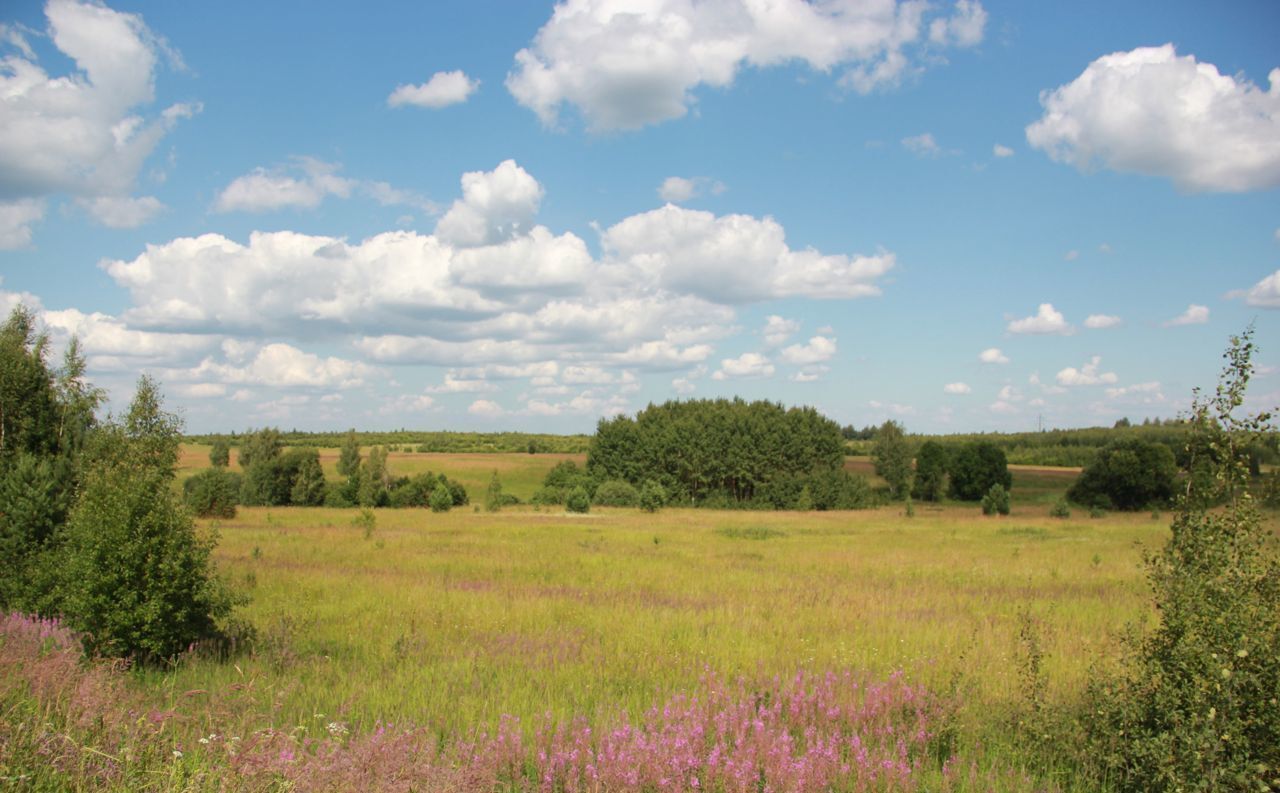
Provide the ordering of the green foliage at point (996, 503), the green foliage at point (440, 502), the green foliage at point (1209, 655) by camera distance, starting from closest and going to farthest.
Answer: the green foliage at point (1209, 655)
the green foliage at point (996, 503)
the green foliage at point (440, 502)

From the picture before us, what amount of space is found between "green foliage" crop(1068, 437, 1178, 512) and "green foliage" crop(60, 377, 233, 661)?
233 feet

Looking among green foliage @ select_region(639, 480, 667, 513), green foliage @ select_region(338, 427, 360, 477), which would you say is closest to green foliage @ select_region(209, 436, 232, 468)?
green foliage @ select_region(338, 427, 360, 477)

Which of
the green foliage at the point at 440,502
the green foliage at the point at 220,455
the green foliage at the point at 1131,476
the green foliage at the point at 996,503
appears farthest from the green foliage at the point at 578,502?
the green foliage at the point at 220,455

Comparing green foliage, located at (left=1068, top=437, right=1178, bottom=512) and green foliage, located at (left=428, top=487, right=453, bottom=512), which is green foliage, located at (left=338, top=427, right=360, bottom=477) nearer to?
green foliage, located at (left=428, top=487, right=453, bottom=512)

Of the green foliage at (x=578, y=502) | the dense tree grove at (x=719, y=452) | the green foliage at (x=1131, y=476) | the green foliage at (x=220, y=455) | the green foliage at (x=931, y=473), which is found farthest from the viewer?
the green foliage at (x=220, y=455)

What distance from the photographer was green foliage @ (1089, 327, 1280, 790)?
4684 mm

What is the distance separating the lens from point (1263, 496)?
203 inches

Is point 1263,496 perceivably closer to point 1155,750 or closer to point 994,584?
point 1155,750

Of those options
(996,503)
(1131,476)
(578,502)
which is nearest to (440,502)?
(578,502)

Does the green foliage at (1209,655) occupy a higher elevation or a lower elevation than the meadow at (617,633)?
higher

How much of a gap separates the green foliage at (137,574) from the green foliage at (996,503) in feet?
176

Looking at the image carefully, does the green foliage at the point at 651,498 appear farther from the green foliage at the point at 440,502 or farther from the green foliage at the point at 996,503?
the green foliage at the point at 996,503

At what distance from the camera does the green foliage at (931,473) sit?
275 feet

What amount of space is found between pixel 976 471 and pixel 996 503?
→ 30644mm
